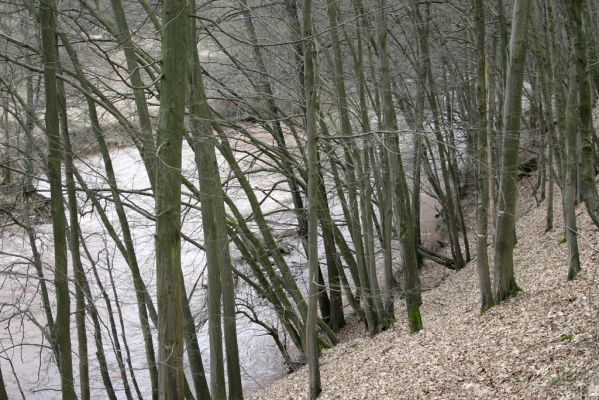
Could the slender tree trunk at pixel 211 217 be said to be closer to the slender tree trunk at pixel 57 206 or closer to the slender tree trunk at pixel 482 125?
the slender tree trunk at pixel 57 206

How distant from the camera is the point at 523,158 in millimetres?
25812

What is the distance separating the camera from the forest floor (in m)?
6.47

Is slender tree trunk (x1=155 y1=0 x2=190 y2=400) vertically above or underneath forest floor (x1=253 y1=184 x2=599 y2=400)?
above

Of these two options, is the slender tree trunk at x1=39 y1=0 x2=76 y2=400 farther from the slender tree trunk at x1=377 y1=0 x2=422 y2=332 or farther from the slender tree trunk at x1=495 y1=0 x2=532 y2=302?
the slender tree trunk at x1=495 y1=0 x2=532 y2=302

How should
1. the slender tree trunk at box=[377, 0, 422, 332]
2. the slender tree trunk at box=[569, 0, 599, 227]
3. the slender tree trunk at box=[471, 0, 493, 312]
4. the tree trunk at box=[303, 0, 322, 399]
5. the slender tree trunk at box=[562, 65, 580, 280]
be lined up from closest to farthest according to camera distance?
the slender tree trunk at box=[569, 0, 599, 227], the slender tree trunk at box=[562, 65, 580, 280], the tree trunk at box=[303, 0, 322, 399], the slender tree trunk at box=[471, 0, 493, 312], the slender tree trunk at box=[377, 0, 422, 332]

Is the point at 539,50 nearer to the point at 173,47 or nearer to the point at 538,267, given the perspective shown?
the point at 538,267

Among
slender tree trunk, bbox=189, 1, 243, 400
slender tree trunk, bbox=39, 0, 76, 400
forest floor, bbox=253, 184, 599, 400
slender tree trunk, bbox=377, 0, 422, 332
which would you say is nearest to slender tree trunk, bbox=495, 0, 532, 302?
forest floor, bbox=253, 184, 599, 400

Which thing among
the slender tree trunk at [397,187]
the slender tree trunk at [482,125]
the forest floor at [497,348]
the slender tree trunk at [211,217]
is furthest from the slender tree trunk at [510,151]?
the slender tree trunk at [211,217]

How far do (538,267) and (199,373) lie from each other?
6.04m

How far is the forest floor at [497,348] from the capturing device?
647 centimetres

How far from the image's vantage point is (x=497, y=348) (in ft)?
25.9

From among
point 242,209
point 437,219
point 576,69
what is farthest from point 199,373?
point 437,219

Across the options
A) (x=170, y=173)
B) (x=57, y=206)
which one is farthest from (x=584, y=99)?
(x=57, y=206)

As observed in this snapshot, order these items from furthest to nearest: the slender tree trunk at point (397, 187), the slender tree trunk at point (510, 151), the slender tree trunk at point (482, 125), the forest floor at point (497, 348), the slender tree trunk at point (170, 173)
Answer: the slender tree trunk at point (397, 187)
the slender tree trunk at point (482, 125)
the slender tree trunk at point (510, 151)
the slender tree trunk at point (170, 173)
the forest floor at point (497, 348)
